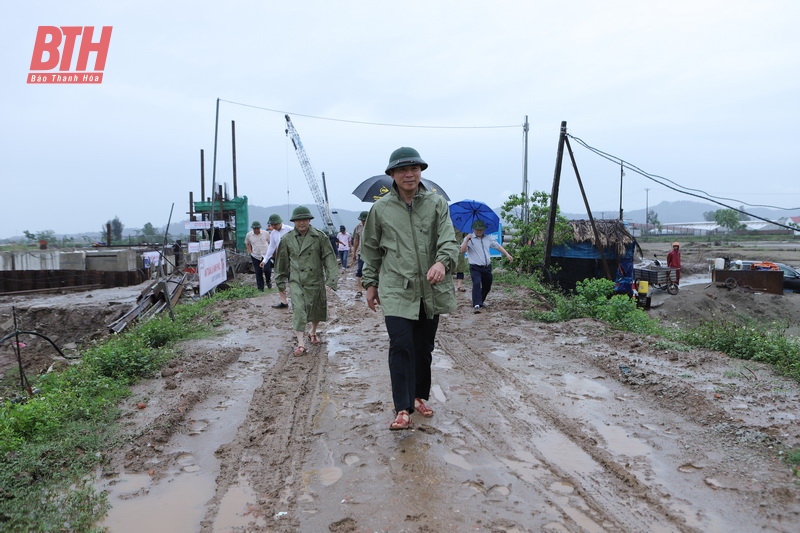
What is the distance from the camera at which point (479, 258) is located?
9516 millimetres

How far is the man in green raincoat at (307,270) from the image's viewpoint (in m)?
7.04

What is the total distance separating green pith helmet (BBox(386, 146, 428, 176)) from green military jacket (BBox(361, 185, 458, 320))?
213mm

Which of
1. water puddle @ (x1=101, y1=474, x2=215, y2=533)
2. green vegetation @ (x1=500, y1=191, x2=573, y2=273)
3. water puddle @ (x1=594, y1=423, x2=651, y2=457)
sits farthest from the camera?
green vegetation @ (x1=500, y1=191, x2=573, y2=273)

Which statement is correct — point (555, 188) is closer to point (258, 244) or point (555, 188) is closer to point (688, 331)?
point (688, 331)

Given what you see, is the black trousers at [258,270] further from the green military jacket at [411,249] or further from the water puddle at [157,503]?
the water puddle at [157,503]

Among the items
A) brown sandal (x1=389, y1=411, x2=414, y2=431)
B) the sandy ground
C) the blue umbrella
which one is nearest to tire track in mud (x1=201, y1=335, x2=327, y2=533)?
the sandy ground

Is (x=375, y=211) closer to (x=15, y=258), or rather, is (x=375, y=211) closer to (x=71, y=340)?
(x=71, y=340)

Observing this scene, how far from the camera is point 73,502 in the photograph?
3.21 metres

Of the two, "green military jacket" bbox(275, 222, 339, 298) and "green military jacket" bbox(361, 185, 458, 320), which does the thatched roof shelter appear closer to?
"green military jacket" bbox(275, 222, 339, 298)

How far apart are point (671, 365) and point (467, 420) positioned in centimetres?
269

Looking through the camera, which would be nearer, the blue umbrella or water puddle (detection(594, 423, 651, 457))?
water puddle (detection(594, 423, 651, 457))

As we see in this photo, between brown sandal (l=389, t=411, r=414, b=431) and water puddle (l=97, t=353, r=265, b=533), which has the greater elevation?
brown sandal (l=389, t=411, r=414, b=431)

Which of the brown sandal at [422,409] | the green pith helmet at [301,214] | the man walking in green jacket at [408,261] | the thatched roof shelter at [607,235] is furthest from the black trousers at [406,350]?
the thatched roof shelter at [607,235]

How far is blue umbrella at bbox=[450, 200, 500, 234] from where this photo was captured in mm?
11781
